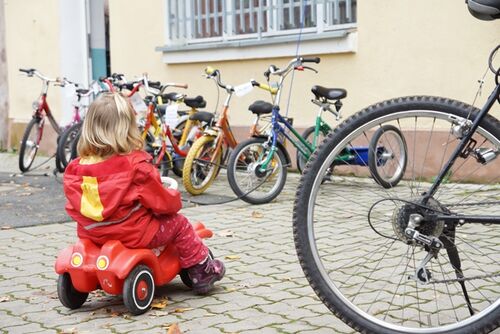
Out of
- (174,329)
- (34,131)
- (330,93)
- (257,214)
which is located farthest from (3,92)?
(174,329)

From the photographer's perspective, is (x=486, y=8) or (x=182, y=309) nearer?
(x=486, y=8)

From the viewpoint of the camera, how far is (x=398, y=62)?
27.1ft

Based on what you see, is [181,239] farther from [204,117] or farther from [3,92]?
[3,92]

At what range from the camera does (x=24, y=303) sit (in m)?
4.18

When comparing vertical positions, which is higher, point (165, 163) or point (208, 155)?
point (208, 155)

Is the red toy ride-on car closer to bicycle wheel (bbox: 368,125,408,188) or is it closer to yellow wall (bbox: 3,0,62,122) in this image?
bicycle wheel (bbox: 368,125,408,188)

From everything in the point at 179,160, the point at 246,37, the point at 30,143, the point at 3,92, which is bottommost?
the point at 179,160

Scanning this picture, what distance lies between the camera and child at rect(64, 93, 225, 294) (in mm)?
3824

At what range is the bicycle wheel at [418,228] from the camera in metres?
2.92

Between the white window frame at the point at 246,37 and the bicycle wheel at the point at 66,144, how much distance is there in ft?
5.96

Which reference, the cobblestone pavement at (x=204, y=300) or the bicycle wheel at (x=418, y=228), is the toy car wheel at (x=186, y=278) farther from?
the bicycle wheel at (x=418, y=228)

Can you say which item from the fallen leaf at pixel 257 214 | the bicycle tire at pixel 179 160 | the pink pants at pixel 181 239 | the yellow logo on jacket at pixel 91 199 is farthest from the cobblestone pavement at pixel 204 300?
the bicycle tire at pixel 179 160

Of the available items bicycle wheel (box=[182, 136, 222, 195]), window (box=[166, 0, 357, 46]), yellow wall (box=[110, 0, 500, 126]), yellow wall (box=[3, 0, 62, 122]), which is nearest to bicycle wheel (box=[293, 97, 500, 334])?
bicycle wheel (box=[182, 136, 222, 195])

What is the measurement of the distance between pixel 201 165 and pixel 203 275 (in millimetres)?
3503
